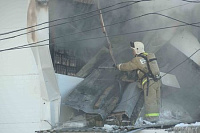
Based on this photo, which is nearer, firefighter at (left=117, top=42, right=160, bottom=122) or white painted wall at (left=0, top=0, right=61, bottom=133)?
firefighter at (left=117, top=42, right=160, bottom=122)

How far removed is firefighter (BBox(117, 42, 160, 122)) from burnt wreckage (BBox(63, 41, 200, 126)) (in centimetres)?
36

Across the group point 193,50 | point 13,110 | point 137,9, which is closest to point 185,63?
point 193,50

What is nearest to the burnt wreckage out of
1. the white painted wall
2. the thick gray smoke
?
the thick gray smoke

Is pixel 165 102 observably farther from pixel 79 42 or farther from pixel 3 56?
pixel 3 56

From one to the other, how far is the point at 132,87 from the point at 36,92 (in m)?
2.14

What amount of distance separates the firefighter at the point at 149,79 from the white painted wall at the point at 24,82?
1.86m

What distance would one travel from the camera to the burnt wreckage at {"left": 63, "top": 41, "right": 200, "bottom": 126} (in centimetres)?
835

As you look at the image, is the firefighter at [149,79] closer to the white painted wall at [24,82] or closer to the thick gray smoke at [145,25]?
the thick gray smoke at [145,25]

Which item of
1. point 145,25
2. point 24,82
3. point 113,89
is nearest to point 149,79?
point 113,89

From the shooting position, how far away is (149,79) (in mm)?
8234

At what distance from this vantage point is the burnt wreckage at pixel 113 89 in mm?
8352

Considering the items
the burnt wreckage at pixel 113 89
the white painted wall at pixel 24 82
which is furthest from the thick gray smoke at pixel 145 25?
the white painted wall at pixel 24 82

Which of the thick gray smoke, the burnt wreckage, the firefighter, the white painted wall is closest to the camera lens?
the firefighter

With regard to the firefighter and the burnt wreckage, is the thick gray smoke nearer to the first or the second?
the burnt wreckage
